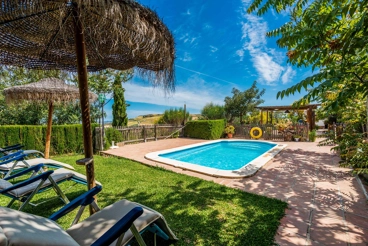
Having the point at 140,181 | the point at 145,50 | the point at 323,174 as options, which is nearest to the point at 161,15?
the point at 145,50

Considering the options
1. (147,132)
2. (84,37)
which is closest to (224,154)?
(147,132)

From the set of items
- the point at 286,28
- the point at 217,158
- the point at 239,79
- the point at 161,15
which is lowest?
the point at 217,158

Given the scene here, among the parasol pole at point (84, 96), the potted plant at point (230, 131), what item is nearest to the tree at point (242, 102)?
the potted plant at point (230, 131)

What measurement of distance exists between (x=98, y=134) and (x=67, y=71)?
580cm

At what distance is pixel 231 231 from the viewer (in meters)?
2.48

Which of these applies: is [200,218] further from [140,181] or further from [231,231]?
[140,181]

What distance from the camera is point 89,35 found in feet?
7.13

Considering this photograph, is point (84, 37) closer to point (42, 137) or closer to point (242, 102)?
point (42, 137)

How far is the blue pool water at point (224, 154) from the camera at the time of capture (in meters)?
8.20

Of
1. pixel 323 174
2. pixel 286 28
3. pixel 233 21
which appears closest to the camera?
pixel 286 28

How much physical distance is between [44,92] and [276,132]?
44.7 ft

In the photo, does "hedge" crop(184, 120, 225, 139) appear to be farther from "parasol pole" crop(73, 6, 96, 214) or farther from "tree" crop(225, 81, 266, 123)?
"parasol pole" crop(73, 6, 96, 214)

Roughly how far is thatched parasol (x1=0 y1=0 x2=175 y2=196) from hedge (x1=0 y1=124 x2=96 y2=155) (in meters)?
5.78

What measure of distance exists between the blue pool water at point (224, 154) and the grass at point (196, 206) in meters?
3.56
